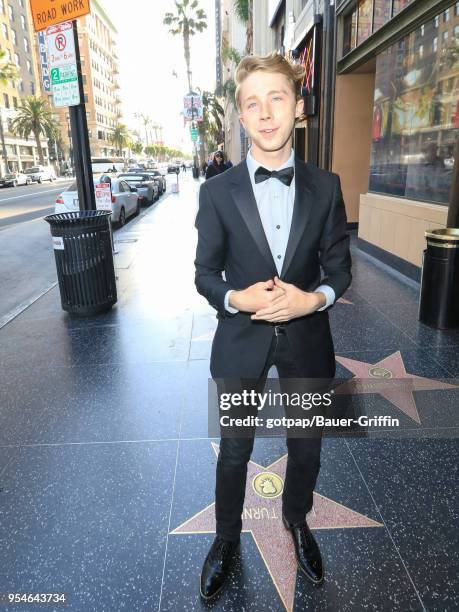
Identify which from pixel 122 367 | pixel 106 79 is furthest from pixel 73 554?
pixel 106 79

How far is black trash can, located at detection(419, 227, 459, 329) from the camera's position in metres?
5.08

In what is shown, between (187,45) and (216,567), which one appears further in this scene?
(187,45)

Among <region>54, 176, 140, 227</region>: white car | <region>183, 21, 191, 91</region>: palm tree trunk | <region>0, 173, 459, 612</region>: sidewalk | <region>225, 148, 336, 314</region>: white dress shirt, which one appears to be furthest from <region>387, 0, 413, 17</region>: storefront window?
<region>183, 21, 191, 91</region>: palm tree trunk

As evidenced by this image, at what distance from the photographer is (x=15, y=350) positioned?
5.11 m

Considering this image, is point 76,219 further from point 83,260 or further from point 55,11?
point 55,11

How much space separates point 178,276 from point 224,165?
6.22 meters

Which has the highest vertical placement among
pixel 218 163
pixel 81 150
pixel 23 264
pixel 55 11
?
pixel 55 11

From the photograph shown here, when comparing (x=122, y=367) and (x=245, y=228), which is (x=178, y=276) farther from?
(x=245, y=228)

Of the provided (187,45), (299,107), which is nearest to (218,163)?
(299,107)

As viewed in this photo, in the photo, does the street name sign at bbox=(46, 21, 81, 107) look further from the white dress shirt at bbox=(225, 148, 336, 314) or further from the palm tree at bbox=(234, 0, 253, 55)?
the palm tree at bbox=(234, 0, 253, 55)

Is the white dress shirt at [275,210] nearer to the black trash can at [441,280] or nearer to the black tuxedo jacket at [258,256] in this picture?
the black tuxedo jacket at [258,256]

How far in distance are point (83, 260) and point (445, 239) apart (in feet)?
14.2

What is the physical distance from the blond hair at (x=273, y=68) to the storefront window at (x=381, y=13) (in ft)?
25.1

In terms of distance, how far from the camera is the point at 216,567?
7.08 feet
